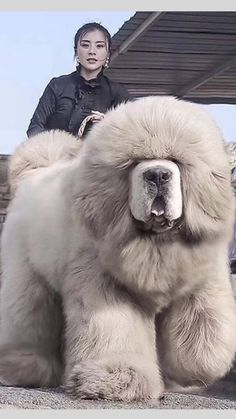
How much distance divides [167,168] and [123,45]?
8.57 ft

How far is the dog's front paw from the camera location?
8.44 feet

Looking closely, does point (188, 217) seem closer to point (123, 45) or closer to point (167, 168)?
point (167, 168)

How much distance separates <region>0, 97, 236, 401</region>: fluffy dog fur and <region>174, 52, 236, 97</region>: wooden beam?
2.45 metres

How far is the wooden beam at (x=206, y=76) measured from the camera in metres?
5.20

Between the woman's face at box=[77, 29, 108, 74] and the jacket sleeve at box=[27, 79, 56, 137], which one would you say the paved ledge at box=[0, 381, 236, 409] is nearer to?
the jacket sleeve at box=[27, 79, 56, 137]

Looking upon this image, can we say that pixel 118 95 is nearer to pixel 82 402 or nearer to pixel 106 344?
pixel 106 344

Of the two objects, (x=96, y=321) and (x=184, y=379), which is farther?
(x=184, y=379)

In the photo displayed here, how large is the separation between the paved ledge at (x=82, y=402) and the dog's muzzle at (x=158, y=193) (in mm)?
546

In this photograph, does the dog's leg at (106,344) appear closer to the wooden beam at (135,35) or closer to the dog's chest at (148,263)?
the dog's chest at (148,263)

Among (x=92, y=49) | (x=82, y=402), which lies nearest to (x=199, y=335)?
(x=82, y=402)

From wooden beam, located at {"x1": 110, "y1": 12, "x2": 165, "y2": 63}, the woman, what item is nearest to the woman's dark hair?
the woman

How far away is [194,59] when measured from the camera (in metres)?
5.21

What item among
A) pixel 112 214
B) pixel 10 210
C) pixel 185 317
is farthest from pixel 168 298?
pixel 10 210

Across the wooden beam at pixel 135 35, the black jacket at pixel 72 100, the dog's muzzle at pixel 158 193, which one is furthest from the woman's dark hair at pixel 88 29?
the dog's muzzle at pixel 158 193
